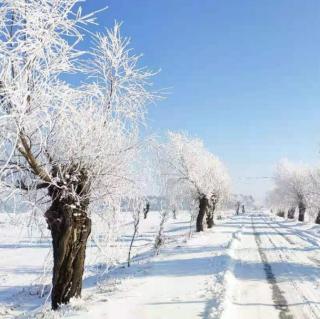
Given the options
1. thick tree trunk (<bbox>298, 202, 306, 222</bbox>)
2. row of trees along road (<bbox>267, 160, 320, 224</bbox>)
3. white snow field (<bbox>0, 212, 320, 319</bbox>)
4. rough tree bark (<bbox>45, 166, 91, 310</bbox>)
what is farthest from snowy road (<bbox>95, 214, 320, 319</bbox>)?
thick tree trunk (<bbox>298, 202, 306, 222</bbox>)

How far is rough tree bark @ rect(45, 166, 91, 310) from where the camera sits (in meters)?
10.9

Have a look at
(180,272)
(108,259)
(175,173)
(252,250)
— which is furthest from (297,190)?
(108,259)

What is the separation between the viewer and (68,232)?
432 inches

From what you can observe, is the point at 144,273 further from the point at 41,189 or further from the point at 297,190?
the point at 297,190

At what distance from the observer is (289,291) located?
13.1 metres

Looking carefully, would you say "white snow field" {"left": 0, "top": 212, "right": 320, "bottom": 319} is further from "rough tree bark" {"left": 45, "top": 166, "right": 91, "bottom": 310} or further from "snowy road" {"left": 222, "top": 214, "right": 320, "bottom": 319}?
"rough tree bark" {"left": 45, "top": 166, "right": 91, "bottom": 310}

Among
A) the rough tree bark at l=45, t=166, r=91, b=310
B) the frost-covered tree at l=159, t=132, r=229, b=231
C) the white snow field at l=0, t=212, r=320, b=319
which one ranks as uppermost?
the frost-covered tree at l=159, t=132, r=229, b=231

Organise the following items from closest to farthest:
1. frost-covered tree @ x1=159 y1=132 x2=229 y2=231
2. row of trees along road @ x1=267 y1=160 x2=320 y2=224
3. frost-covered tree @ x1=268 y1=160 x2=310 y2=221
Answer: frost-covered tree @ x1=159 y1=132 x2=229 y2=231, row of trees along road @ x1=267 y1=160 x2=320 y2=224, frost-covered tree @ x1=268 y1=160 x2=310 y2=221

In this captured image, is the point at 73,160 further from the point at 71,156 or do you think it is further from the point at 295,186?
the point at 295,186

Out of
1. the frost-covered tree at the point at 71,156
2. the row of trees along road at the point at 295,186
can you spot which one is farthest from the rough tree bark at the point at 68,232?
the row of trees along road at the point at 295,186

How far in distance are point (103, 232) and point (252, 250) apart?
1328 cm

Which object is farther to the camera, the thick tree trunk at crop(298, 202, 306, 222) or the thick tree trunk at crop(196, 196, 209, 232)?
the thick tree trunk at crop(298, 202, 306, 222)

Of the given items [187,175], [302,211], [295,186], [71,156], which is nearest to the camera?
[71,156]

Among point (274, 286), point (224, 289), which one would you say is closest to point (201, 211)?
point (274, 286)
